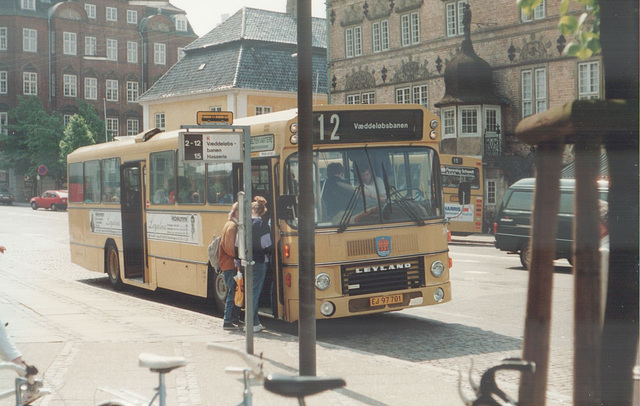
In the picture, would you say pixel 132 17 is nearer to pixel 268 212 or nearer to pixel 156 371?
pixel 268 212

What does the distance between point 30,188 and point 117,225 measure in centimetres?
6646

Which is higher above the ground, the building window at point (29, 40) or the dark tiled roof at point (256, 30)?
the building window at point (29, 40)

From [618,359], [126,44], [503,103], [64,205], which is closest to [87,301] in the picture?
[618,359]

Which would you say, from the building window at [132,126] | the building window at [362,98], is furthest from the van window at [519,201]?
the building window at [132,126]

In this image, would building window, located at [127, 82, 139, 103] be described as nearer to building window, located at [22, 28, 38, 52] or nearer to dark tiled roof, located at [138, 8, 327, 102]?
building window, located at [22, 28, 38, 52]

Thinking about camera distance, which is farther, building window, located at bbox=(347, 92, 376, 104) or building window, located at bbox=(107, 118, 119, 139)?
building window, located at bbox=(107, 118, 119, 139)

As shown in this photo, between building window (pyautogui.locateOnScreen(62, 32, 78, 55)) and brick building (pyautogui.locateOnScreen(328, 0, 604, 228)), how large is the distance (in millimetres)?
47124

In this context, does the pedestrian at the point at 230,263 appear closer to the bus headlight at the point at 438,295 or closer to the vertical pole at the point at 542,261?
the bus headlight at the point at 438,295

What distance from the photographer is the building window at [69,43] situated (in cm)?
8331

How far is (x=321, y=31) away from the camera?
54312 millimetres

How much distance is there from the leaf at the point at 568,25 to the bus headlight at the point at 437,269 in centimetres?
792

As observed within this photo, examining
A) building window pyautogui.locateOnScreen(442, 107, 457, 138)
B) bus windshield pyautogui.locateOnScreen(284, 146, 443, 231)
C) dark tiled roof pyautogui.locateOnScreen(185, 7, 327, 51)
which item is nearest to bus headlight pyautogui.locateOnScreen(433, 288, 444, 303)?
bus windshield pyautogui.locateOnScreen(284, 146, 443, 231)

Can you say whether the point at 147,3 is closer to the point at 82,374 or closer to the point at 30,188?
the point at 30,188

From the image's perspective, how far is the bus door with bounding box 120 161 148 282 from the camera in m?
16.4
